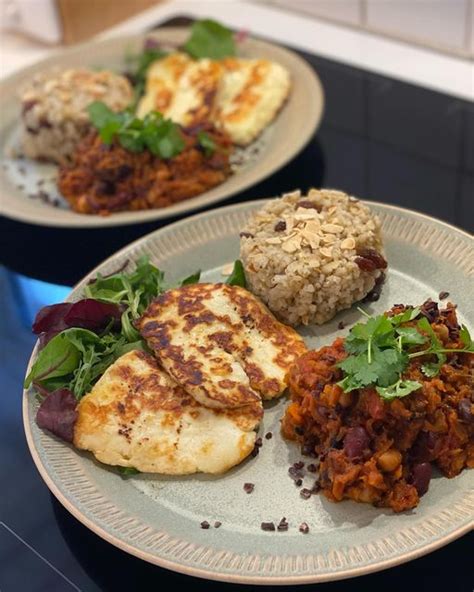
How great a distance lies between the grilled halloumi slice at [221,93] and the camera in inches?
93.7

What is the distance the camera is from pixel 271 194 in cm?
228

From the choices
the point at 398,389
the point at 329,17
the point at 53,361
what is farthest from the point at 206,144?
the point at 329,17

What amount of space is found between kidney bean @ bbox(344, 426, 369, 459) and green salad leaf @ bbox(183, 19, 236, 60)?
5.42 feet

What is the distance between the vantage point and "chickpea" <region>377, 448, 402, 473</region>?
130cm

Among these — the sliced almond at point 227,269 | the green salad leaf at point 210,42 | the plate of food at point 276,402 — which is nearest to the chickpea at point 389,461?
the plate of food at point 276,402

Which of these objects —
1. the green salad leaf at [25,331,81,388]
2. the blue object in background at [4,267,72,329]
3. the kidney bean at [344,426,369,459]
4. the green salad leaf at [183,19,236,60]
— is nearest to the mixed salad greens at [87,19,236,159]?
the green salad leaf at [183,19,236,60]

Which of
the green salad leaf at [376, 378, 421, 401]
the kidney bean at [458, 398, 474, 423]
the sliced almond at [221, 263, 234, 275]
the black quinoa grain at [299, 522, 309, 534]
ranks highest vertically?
the green salad leaf at [376, 378, 421, 401]

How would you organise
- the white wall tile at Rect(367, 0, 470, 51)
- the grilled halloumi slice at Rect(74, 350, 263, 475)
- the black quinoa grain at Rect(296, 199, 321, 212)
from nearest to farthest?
the grilled halloumi slice at Rect(74, 350, 263, 475)
the black quinoa grain at Rect(296, 199, 321, 212)
the white wall tile at Rect(367, 0, 470, 51)

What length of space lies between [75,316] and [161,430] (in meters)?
0.32

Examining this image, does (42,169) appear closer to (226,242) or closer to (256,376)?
(226,242)

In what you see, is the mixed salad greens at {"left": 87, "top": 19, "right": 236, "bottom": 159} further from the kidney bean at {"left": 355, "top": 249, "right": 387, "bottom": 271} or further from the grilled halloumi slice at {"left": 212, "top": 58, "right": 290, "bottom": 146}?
the kidney bean at {"left": 355, "top": 249, "right": 387, "bottom": 271}

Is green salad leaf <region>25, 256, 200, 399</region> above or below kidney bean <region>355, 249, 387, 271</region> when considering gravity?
below

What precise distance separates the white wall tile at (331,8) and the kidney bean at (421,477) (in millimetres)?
2116

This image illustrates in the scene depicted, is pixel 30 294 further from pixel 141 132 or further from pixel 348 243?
pixel 348 243
